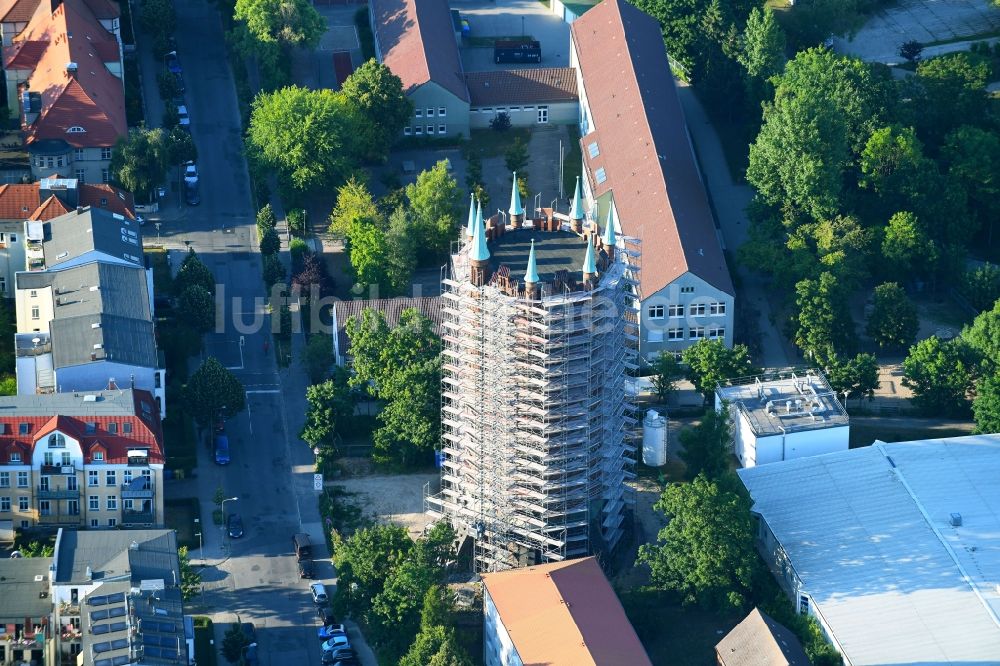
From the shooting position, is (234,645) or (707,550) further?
(707,550)

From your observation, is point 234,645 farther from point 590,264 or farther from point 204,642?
point 590,264

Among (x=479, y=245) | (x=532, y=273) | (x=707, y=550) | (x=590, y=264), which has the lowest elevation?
(x=707, y=550)

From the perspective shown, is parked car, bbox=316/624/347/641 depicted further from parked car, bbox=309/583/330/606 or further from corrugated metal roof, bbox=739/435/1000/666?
corrugated metal roof, bbox=739/435/1000/666

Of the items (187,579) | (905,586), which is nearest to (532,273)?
(187,579)

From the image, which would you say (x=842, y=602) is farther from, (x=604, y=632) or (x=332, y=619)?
(x=332, y=619)

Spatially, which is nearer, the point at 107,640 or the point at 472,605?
the point at 107,640

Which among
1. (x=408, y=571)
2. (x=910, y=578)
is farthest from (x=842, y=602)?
(x=408, y=571)

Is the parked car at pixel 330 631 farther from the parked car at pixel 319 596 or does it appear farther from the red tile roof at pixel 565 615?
the red tile roof at pixel 565 615

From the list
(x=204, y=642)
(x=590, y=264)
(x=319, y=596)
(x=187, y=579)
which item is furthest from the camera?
(x=319, y=596)

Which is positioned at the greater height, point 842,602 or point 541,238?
point 541,238
